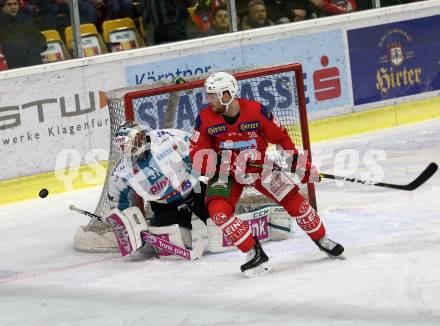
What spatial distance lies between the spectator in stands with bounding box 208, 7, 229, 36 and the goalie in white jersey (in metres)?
3.38

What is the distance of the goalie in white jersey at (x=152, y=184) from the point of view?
6707mm

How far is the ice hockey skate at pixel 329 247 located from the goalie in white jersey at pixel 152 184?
87cm

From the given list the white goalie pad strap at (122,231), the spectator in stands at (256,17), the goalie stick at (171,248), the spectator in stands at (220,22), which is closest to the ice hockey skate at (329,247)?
the goalie stick at (171,248)

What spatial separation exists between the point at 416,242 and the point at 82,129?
140 inches

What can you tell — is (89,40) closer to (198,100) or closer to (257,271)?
(198,100)

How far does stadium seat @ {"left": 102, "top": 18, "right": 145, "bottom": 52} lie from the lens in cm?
957

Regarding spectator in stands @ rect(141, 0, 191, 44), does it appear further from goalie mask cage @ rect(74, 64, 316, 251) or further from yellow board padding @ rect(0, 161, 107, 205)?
goalie mask cage @ rect(74, 64, 316, 251)

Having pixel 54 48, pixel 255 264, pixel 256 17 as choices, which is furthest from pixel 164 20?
pixel 255 264

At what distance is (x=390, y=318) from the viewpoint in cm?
501

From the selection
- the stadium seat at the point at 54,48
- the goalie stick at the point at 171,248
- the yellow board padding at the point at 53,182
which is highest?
the stadium seat at the point at 54,48

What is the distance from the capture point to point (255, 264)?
613cm

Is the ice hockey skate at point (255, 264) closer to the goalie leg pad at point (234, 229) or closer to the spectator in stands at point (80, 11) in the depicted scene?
the goalie leg pad at point (234, 229)

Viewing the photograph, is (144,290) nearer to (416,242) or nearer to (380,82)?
(416,242)

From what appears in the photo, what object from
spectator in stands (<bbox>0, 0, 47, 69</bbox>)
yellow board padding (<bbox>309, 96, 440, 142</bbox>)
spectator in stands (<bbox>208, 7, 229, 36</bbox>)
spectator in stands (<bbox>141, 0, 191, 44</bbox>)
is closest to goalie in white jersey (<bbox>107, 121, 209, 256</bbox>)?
spectator in stands (<bbox>0, 0, 47, 69</bbox>)
